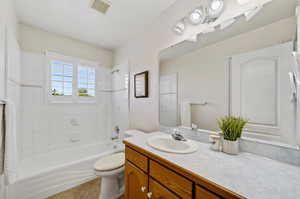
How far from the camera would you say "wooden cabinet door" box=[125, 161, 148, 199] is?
0.96m

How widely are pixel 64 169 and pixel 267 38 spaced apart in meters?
2.51

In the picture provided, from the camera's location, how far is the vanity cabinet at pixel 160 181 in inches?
22.8

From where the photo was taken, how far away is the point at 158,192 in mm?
829

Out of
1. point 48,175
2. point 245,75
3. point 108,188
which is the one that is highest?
point 245,75

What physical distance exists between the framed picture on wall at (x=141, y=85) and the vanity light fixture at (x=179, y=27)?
0.66m

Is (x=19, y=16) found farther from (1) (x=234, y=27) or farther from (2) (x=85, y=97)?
(1) (x=234, y=27)

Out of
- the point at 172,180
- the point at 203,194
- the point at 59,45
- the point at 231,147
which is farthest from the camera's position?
the point at 59,45

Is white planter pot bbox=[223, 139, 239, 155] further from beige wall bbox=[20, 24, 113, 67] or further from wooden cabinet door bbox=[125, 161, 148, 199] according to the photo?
beige wall bbox=[20, 24, 113, 67]

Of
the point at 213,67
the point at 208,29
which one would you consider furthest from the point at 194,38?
the point at 213,67

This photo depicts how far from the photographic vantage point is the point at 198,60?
123 centimetres

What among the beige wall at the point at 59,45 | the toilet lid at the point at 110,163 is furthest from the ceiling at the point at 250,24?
the beige wall at the point at 59,45

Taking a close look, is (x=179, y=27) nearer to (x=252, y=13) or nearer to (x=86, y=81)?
(x=252, y=13)

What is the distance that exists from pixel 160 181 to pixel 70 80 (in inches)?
93.8

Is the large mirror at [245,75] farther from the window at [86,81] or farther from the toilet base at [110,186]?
the window at [86,81]
